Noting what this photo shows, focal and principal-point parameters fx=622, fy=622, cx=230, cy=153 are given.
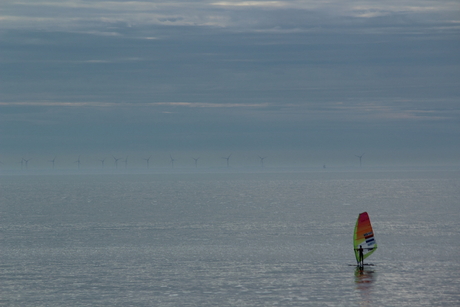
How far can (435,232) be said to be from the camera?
88125 mm

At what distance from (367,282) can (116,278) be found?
21786 mm

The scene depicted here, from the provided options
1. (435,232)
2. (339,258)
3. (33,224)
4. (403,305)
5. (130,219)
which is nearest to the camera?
(403,305)

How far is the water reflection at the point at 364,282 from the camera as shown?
154ft

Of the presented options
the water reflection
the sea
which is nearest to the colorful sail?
the sea

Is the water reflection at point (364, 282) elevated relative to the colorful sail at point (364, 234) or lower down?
lower down

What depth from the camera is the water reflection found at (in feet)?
154

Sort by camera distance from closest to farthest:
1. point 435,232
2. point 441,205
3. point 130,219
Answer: point 435,232
point 130,219
point 441,205

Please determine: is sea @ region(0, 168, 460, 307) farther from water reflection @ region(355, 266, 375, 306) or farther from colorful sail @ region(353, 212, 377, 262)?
colorful sail @ region(353, 212, 377, 262)

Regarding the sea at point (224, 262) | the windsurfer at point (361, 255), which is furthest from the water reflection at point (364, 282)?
the windsurfer at point (361, 255)

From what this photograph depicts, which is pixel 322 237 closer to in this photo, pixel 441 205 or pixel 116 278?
pixel 116 278

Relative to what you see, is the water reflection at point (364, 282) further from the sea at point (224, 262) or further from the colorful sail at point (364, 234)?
the colorful sail at point (364, 234)

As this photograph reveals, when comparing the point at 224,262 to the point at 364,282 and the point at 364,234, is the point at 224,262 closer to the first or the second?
the point at 364,234

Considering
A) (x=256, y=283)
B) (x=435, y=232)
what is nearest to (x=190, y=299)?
(x=256, y=283)

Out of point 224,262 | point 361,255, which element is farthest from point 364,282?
point 224,262
